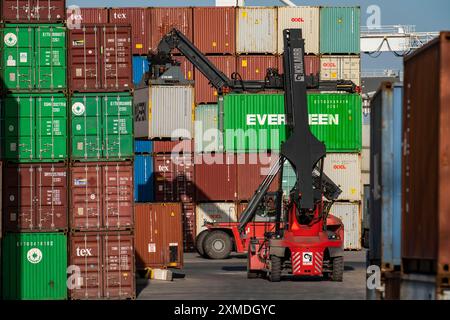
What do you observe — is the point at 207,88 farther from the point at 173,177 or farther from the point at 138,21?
the point at 138,21

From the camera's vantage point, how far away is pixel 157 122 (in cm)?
5472

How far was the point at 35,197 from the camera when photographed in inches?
1219

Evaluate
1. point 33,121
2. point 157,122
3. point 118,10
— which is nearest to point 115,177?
point 33,121

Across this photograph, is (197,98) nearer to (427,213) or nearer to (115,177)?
(115,177)

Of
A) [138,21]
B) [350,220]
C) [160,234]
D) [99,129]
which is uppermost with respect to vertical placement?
[138,21]

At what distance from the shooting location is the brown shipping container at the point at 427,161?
15.0 m

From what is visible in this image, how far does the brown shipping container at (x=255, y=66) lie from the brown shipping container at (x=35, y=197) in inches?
1079

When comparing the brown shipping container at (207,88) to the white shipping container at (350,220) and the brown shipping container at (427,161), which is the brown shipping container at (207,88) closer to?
the white shipping container at (350,220)

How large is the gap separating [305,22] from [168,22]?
24.4ft

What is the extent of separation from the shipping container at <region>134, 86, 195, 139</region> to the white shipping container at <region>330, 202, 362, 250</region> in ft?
30.0

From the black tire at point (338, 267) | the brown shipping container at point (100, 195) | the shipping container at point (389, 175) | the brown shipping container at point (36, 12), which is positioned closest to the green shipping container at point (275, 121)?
the black tire at point (338, 267)

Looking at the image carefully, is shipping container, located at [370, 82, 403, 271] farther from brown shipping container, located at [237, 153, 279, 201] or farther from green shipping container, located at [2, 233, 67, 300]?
brown shipping container, located at [237, 153, 279, 201]

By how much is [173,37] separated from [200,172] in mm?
9650

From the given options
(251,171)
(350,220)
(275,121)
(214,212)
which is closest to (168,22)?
(275,121)
